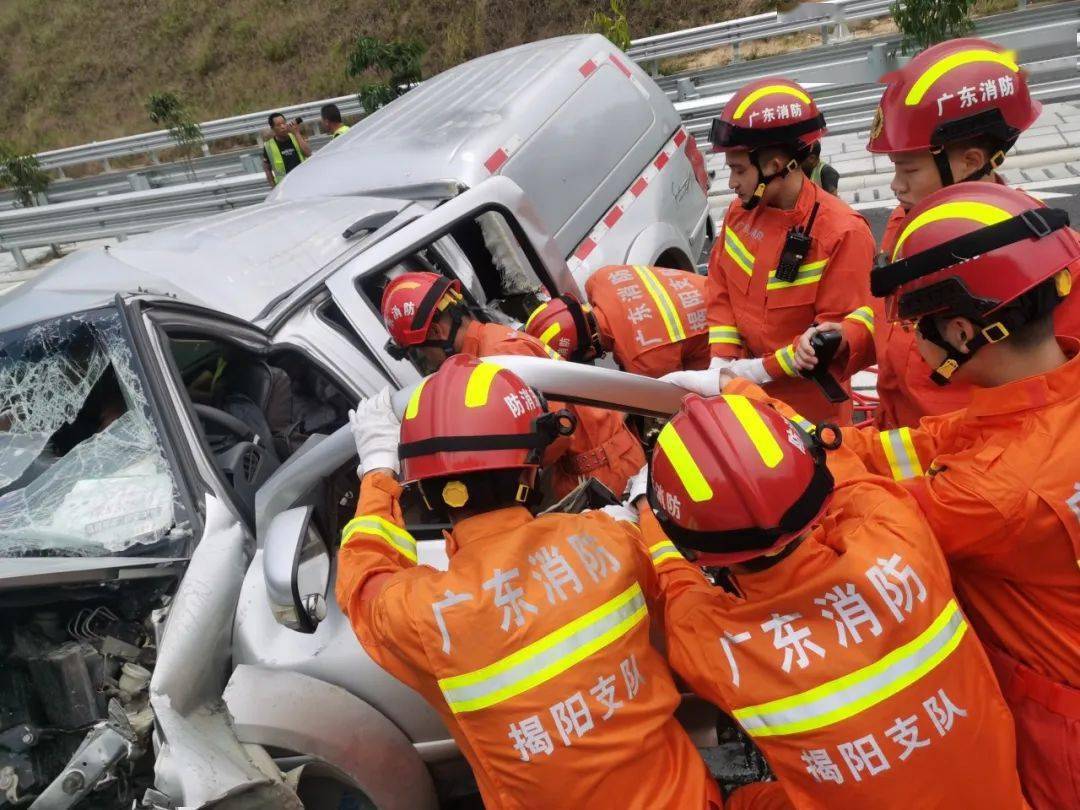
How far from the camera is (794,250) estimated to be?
2.92 m

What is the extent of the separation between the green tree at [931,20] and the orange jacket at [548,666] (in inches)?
325

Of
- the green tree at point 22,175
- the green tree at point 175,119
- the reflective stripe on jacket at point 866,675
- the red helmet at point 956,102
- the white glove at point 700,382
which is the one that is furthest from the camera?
the green tree at point 175,119

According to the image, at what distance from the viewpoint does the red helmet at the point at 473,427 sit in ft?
6.02

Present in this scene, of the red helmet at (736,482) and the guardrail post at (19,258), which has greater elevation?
the red helmet at (736,482)

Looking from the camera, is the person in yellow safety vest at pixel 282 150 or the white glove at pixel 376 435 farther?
the person in yellow safety vest at pixel 282 150

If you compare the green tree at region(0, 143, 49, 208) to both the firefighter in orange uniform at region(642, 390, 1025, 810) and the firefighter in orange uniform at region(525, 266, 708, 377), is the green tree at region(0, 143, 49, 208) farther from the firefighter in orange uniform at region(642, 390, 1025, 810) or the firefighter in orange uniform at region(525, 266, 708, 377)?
the firefighter in orange uniform at region(642, 390, 1025, 810)

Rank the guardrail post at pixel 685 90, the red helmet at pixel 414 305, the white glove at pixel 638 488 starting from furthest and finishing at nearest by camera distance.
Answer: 1. the guardrail post at pixel 685 90
2. the red helmet at pixel 414 305
3. the white glove at pixel 638 488

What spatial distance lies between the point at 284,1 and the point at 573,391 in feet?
90.3

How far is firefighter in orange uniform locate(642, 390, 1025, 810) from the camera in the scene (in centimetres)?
149

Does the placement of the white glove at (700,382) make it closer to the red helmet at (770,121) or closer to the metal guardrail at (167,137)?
the red helmet at (770,121)

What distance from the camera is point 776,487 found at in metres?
1.49

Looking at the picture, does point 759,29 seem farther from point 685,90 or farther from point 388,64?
point 388,64

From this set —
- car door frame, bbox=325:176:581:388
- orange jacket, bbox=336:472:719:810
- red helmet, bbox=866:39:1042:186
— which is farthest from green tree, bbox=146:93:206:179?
orange jacket, bbox=336:472:719:810

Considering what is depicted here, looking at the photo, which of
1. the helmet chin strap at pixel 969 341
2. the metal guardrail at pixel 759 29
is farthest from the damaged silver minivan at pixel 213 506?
the metal guardrail at pixel 759 29
